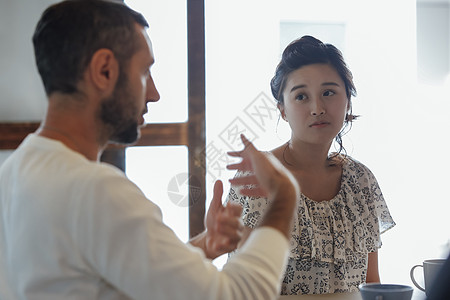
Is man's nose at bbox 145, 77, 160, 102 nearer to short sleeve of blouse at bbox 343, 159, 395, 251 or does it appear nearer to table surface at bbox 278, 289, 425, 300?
table surface at bbox 278, 289, 425, 300

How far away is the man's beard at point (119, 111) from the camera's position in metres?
0.84

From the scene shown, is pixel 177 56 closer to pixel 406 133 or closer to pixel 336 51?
pixel 336 51

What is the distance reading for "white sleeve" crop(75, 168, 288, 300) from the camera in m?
0.70

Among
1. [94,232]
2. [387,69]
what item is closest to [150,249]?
[94,232]

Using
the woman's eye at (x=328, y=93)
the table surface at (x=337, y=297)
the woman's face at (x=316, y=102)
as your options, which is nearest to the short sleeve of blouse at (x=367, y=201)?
the woman's face at (x=316, y=102)

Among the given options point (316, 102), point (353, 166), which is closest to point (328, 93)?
point (316, 102)

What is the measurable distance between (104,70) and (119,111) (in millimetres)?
73

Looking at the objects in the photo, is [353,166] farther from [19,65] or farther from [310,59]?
[19,65]

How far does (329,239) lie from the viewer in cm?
160

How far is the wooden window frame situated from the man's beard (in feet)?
2.94

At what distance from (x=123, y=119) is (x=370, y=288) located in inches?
23.0

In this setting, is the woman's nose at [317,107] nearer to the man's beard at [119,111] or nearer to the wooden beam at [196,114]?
the wooden beam at [196,114]

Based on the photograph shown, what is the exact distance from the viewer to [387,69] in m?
4.00

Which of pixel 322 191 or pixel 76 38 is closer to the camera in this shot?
pixel 76 38
